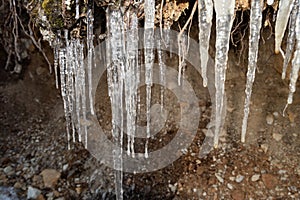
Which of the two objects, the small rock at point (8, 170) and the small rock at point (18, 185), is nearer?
the small rock at point (18, 185)

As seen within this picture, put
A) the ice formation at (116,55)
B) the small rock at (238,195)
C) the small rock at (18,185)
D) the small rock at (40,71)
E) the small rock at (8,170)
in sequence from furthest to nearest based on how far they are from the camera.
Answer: the small rock at (40,71) < the small rock at (8,170) < the small rock at (18,185) < the small rock at (238,195) < the ice formation at (116,55)

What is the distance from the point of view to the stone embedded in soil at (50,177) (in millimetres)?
2877

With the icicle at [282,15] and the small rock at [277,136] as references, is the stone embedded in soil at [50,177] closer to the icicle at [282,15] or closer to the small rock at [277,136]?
the small rock at [277,136]

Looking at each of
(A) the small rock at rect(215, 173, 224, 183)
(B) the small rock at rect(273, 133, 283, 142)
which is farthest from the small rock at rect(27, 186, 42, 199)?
(B) the small rock at rect(273, 133, 283, 142)

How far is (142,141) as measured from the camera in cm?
298

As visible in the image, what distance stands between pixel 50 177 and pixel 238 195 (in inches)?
57.1

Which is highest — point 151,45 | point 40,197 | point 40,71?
point 151,45

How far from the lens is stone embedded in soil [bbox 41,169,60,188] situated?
9.44 feet

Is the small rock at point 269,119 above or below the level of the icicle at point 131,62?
below

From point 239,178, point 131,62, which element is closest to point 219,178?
point 239,178

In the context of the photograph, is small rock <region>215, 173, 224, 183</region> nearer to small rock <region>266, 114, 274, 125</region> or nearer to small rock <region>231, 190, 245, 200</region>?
small rock <region>231, 190, 245, 200</region>

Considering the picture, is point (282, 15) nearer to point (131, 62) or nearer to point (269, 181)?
point (131, 62)

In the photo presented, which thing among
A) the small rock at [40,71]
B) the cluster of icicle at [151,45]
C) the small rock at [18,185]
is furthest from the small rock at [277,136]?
the small rock at [40,71]

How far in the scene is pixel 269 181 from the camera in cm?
253
